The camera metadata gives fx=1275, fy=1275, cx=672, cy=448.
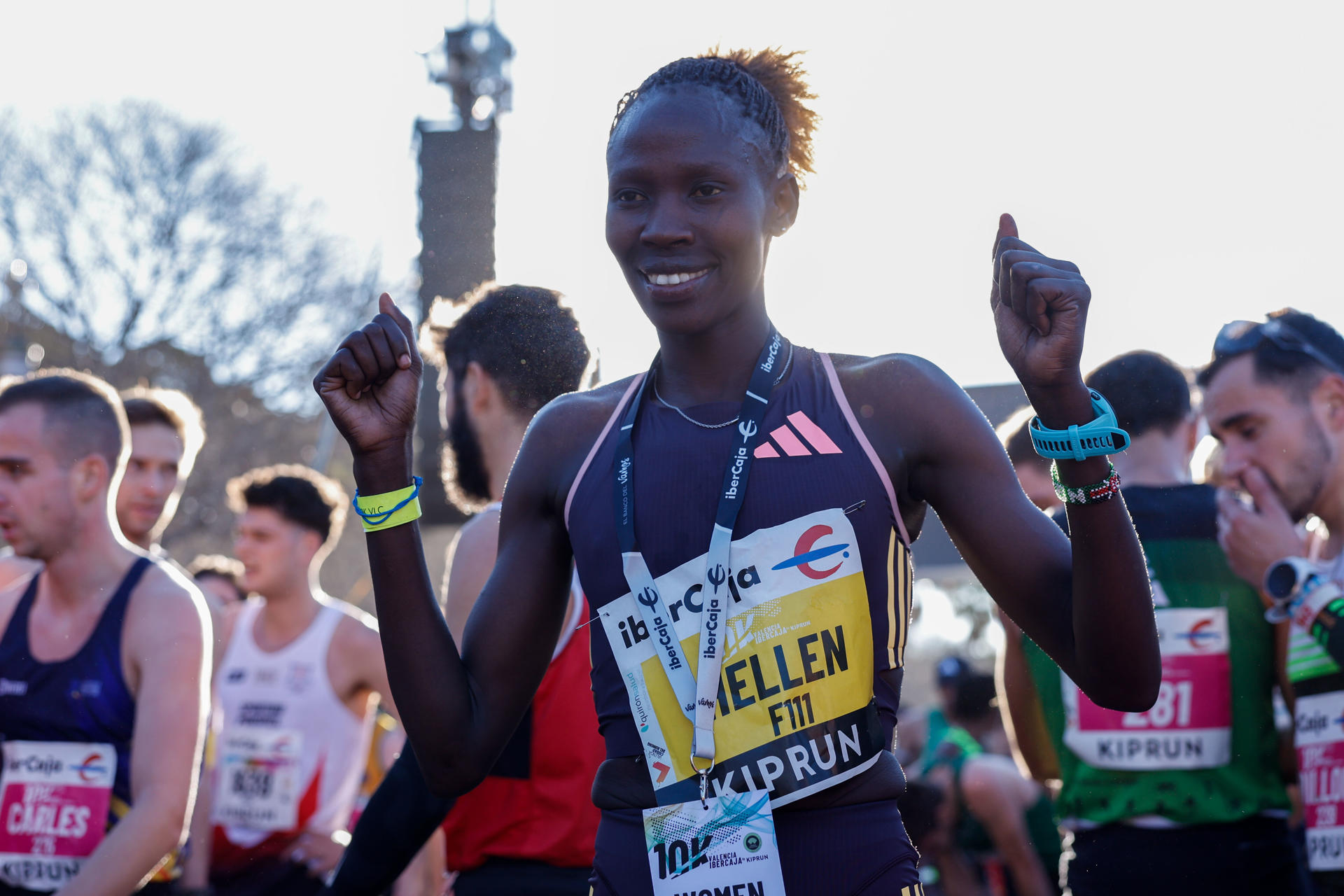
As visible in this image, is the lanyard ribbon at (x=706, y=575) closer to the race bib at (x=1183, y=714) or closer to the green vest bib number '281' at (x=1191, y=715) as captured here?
the race bib at (x=1183, y=714)

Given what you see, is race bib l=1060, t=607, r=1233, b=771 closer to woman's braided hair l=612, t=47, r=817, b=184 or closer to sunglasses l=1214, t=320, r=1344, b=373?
sunglasses l=1214, t=320, r=1344, b=373

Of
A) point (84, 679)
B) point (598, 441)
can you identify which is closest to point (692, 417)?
point (598, 441)

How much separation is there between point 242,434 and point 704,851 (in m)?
21.8

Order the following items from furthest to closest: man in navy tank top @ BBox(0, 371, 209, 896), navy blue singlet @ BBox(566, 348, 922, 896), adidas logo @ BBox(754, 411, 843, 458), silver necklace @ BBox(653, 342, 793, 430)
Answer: man in navy tank top @ BBox(0, 371, 209, 896) < silver necklace @ BBox(653, 342, 793, 430) < adidas logo @ BBox(754, 411, 843, 458) < navy blue singlet @ BBox(566, 348, 922, 896)

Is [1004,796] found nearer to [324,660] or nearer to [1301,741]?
[1301,741]

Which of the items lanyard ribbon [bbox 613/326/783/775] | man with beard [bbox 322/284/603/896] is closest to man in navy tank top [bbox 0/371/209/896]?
→ man with beard [bbox 322/284/603/896]

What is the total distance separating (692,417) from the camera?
207 cm

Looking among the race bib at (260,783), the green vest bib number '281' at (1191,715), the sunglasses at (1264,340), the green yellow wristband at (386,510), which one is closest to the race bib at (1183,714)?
the green vest bib number '281' at (1191,715)

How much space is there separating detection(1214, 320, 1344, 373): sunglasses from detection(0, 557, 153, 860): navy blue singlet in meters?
3.46

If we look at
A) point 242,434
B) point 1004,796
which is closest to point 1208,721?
point 1004,796

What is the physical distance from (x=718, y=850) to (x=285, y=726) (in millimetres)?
4489

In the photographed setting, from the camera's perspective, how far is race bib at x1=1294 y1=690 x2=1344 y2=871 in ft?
10.8

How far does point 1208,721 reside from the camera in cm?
358

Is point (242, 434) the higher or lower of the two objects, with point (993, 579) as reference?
higher
